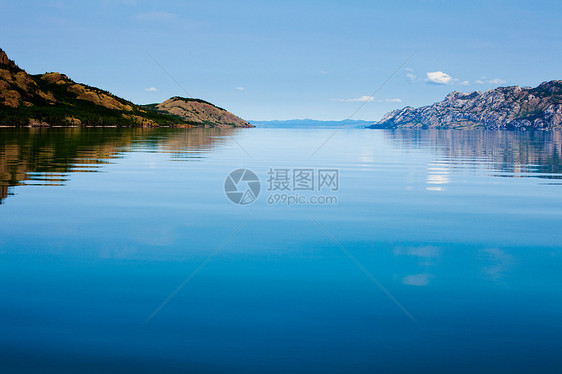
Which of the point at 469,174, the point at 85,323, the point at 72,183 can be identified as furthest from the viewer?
the point at 469,174

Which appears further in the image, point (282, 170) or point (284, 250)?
point (282, 170)

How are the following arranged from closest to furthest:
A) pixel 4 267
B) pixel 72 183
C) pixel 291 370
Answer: pixel 291 370
pixel 4 267
pixel 72 183

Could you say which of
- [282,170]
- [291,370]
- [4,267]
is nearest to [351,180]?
[282,170]

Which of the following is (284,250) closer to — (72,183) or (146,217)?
(146,217)

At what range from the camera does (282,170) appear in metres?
41.4

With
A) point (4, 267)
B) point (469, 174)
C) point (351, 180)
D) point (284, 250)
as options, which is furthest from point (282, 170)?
point (4, 267)

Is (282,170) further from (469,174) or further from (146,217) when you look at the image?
(146,217)

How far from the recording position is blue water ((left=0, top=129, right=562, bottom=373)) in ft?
26.6

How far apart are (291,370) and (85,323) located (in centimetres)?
424

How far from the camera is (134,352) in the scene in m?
8.13

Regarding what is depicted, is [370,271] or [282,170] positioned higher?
[282,170]

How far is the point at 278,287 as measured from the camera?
448 inches

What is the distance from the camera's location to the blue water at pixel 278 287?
8117mm

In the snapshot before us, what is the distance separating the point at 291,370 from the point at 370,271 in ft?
18.3
